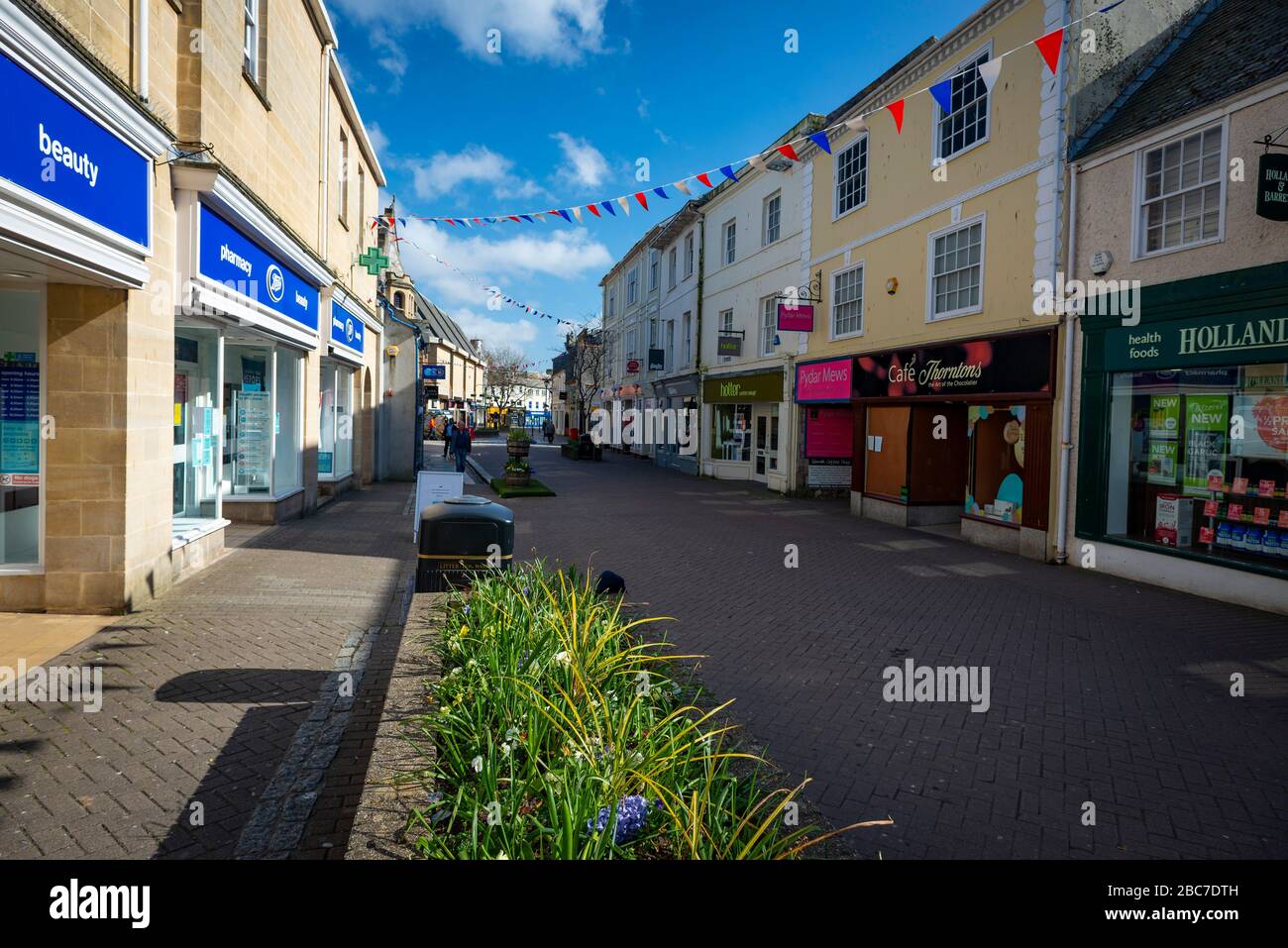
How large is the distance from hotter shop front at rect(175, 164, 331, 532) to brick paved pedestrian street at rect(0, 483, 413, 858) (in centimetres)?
278

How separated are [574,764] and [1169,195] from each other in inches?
411

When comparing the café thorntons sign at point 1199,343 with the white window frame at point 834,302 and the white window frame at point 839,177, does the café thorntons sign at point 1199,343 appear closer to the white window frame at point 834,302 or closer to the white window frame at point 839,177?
the white window frame at point 834,302

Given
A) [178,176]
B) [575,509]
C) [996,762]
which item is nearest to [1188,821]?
[996,762]

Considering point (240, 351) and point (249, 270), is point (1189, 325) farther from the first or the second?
point (240, 351)

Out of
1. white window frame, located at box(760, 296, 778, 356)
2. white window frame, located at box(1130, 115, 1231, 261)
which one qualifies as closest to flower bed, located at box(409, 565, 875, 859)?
white window frame, located at box(1130, 115, 1231, 261)

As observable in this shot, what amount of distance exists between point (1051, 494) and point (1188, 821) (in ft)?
26.9

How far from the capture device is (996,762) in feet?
14.6

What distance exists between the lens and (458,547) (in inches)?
241

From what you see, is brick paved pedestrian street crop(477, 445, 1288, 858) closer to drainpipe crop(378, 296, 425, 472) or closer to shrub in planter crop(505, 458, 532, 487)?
shrub in planter crop(505, 458, 532, 487)

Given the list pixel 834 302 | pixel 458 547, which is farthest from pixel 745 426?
pixel 458 547

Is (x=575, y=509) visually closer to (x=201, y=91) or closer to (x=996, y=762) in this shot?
(x=201, y=91)

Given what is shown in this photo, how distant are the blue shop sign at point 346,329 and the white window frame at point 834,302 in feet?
35.7

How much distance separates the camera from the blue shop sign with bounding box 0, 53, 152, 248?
480 centimetres

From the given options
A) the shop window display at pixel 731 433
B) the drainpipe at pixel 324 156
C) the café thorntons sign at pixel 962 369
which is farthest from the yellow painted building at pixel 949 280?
the drainpipe at pixel 324 156
